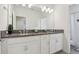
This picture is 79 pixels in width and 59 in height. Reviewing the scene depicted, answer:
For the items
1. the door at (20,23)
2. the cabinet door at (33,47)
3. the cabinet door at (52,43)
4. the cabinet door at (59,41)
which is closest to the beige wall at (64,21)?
the cabinet door at (59,41)

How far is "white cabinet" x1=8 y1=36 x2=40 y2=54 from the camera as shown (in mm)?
1509

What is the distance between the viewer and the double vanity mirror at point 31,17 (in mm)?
1903

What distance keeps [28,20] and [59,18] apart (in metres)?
0.80

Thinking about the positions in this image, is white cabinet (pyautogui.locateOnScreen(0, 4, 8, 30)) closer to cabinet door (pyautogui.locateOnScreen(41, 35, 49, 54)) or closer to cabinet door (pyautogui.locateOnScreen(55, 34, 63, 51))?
cabinet door (pyautogui.locateOnScreen(41, 35, 49, 54))

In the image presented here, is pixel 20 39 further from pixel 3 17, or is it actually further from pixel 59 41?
pixel 59 41

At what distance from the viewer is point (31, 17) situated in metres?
2.06

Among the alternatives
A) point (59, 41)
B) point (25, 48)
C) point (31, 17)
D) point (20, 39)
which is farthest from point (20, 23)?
point (59, 41)

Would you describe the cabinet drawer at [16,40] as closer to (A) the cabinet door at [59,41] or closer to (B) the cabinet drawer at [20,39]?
(B) the cabinet drawer at [20,39]

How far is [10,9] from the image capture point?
1894mm

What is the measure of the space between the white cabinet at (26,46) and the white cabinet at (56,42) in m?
0.43

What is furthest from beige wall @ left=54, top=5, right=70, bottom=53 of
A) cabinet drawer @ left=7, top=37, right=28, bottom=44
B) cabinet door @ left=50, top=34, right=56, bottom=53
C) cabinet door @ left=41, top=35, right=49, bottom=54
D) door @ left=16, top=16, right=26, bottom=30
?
cabinet drawer @ left=7, top=37, right=28, bottom=44

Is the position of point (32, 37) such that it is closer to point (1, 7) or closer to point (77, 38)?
point (1, 7)

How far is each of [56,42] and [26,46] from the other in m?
0.83

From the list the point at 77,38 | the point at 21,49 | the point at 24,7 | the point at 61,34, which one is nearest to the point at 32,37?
Result: the point at 21,49
